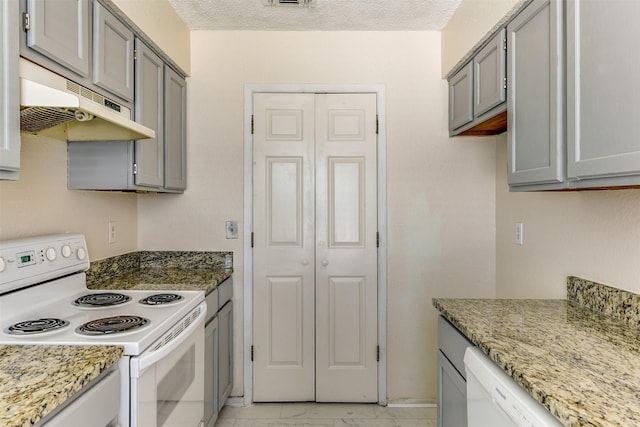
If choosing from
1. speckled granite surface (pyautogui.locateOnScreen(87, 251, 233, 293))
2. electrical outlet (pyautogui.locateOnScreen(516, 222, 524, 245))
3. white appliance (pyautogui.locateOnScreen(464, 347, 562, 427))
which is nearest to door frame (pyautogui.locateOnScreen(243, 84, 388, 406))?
speckled granite surface (pyautogui.locateOnScreen(87, 251, 233, 293))

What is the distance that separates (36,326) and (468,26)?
246cm

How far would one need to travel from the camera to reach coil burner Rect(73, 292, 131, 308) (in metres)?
1.68

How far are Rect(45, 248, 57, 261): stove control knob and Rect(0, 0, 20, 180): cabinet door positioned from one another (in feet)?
1.77

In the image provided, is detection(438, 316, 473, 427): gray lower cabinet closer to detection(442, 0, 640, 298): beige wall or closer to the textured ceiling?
detection(442, 0, 640, 298): beige wall

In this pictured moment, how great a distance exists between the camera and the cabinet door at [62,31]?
1271 mm

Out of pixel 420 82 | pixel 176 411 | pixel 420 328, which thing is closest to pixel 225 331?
pixel 176 411

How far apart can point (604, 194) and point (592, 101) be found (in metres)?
0.57

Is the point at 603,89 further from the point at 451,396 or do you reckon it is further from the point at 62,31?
the point at 62,31

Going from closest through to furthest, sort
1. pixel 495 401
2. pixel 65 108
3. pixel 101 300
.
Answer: pixel 495 401
pixel 65 108
pixel 101 300

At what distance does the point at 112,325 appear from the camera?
4.55 ft

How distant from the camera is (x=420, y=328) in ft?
8.95

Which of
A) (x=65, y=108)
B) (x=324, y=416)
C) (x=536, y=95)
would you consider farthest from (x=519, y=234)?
(x=65, y=108)

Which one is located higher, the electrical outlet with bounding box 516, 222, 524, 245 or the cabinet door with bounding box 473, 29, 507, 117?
the cabinet door with bounding box 473, 29, 507, 117

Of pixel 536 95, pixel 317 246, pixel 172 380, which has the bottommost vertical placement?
pixel 172 380
